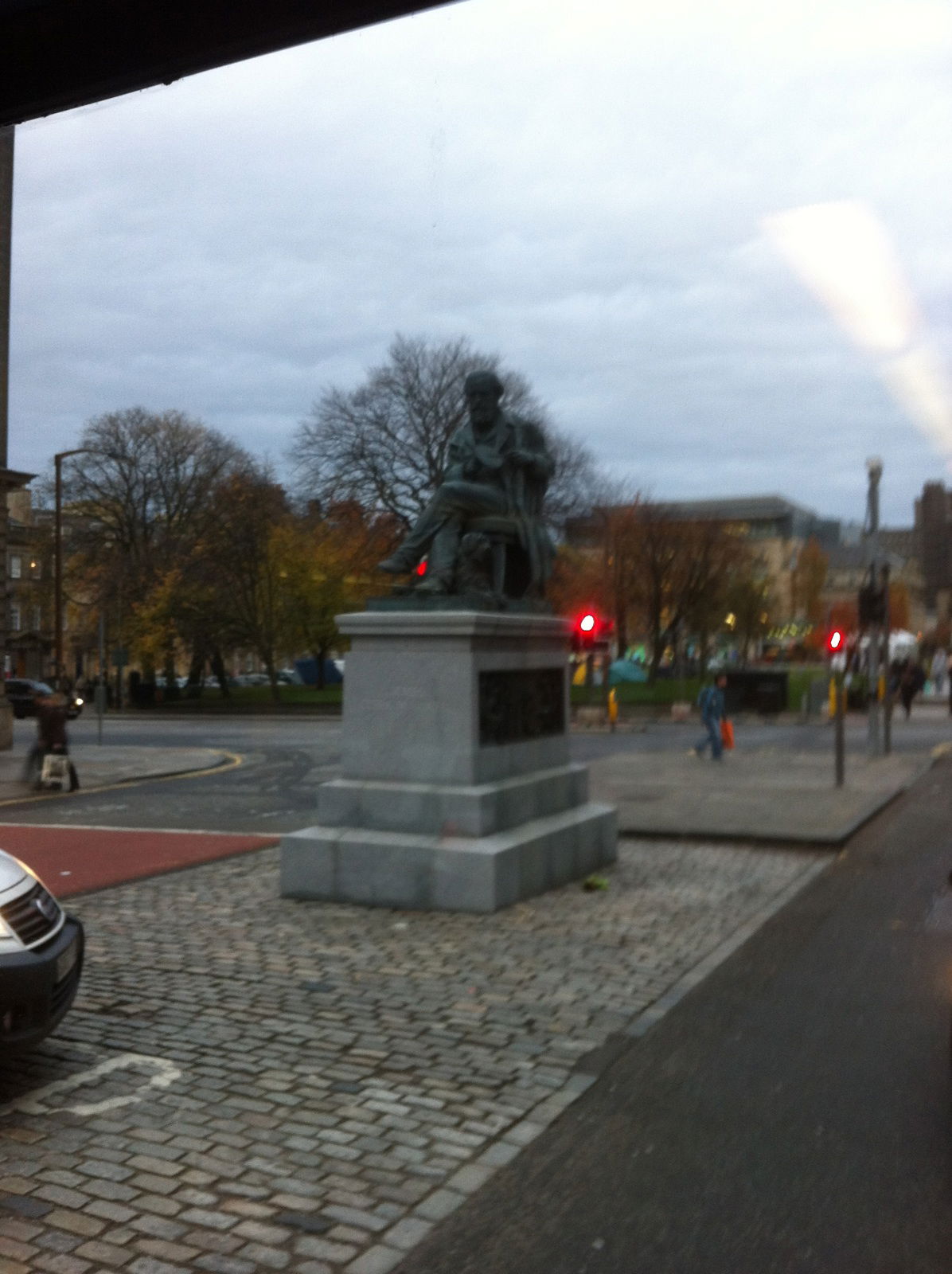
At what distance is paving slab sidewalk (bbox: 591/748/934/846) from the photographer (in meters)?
14.0

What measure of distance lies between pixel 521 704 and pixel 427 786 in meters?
1.33

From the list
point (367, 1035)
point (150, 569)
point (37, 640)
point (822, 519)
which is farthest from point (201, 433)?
point (822, 519)

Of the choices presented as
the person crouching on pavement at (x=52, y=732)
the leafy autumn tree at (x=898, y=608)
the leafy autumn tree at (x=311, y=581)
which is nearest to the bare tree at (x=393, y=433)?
the leafy autumn tree at (x=311, y=581)

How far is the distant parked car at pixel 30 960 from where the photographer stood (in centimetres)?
495

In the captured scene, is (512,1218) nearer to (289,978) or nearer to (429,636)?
(289,978)

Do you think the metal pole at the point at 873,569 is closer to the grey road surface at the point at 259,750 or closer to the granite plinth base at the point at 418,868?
the grey road surface at the point at 259,750

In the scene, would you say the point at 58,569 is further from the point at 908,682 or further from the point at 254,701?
the point at 908,682

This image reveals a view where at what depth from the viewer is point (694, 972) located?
7.55 meters

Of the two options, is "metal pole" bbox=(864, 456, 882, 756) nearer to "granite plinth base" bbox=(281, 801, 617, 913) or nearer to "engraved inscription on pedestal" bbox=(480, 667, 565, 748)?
"engraved inscription on pedestal" bbox=(480, 667, 565, 748)

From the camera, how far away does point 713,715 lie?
24266mm

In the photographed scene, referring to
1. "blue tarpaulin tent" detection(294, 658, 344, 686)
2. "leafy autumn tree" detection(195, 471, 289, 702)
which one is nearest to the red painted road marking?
"leafy autumn tree" detection(195, 471, 289, 702)

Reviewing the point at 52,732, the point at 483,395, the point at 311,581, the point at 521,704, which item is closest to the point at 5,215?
the point at 483,395

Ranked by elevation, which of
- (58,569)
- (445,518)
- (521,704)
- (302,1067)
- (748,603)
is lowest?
(302,1067)

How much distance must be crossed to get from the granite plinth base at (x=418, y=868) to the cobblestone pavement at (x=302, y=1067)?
7.3 inches
